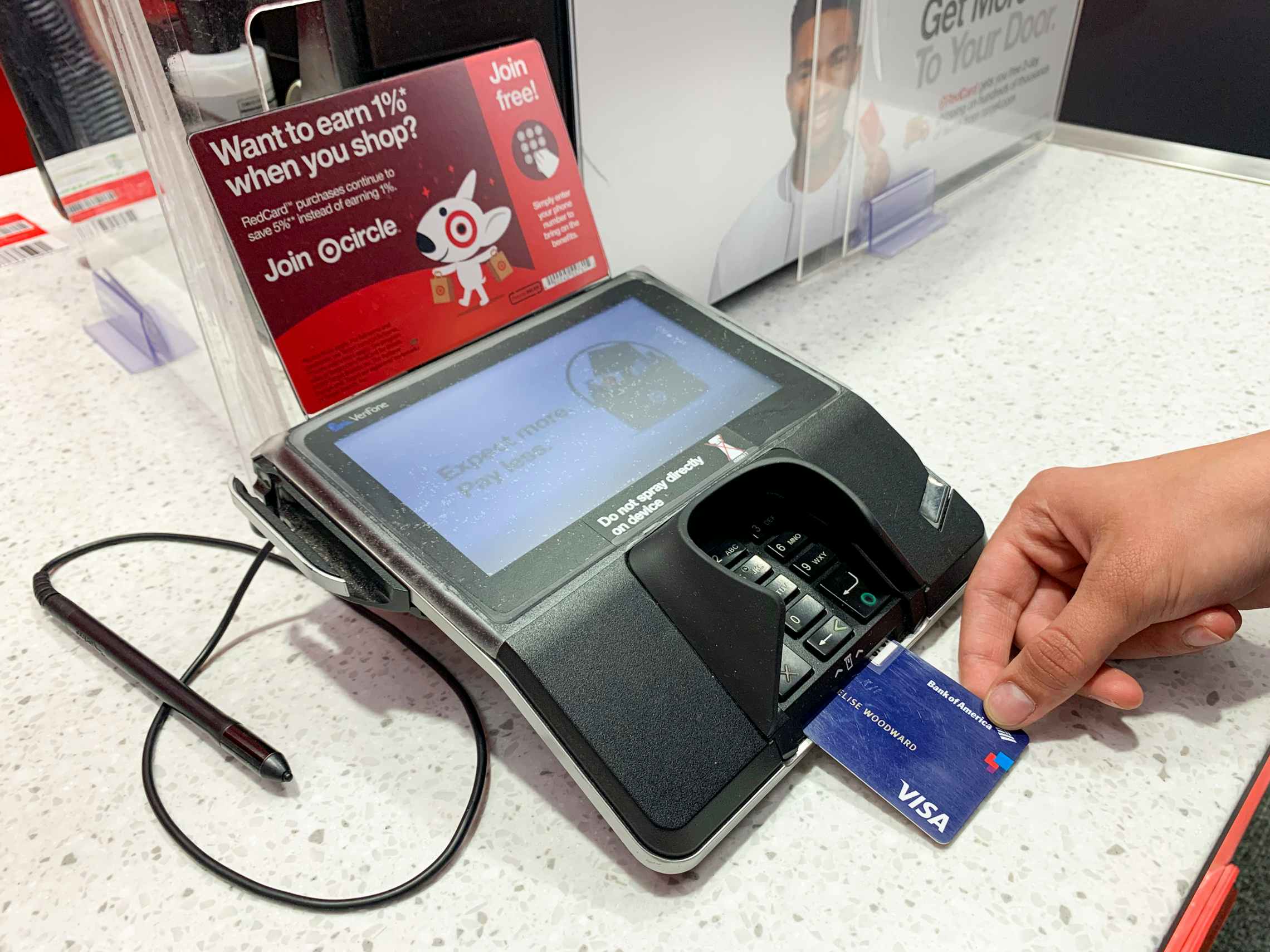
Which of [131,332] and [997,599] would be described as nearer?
[997,599]

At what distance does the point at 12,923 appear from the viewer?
0.41 metres

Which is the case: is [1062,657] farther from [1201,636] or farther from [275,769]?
[275,769]

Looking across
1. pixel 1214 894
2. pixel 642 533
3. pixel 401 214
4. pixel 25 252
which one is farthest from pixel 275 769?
pixel 25 252

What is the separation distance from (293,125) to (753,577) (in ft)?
1.13

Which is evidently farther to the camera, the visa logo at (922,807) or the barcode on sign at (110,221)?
the barcode on sign at (110,221)

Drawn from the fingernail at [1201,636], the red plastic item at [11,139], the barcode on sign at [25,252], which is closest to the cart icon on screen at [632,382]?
the fingernail at [1201,636]

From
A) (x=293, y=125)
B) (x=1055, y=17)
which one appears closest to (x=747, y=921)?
(x=293, y=125)

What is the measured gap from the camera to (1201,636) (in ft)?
1.48

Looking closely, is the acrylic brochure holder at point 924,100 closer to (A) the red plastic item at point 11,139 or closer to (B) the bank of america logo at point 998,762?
(B) the bank of america logo at point 998,762

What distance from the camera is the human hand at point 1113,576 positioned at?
435 millimetres

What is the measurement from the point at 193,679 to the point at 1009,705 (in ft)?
1.41

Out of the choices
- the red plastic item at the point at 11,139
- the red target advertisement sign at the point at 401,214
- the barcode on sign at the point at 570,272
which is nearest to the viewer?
the red target advertisement sign at the point at 401,214

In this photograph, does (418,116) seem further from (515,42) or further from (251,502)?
(251,502)

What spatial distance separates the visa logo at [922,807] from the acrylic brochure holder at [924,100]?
54 centimetres
